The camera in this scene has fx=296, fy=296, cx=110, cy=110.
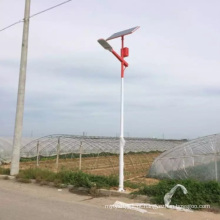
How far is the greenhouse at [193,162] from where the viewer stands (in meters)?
11.5

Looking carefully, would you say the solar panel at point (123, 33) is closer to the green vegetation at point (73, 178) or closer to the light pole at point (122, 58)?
the light pole at point (122, 58)

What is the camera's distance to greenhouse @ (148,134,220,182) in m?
11.5

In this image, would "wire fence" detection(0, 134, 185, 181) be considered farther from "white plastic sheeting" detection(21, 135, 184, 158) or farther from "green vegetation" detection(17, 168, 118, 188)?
"green vegetation" detection(17, 168, 118, 188)

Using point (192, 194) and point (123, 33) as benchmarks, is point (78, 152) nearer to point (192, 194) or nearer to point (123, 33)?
point (123, 33)

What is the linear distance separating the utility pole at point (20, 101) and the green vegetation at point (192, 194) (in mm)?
6128

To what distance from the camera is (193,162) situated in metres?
12.4

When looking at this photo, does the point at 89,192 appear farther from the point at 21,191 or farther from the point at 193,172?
the point at 193,172

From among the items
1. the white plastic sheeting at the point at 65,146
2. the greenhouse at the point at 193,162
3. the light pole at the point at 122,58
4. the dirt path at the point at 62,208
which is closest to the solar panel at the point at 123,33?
the light pole at the point at 122,58

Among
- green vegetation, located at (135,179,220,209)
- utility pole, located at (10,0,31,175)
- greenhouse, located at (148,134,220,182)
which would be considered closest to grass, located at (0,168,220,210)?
green vegetation, located at (135,179,220,209)

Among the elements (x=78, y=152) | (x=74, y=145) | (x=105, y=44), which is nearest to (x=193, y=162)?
(x=105, y=44)

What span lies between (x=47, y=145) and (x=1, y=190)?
16293 mm

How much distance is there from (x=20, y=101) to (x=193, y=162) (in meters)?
7.59

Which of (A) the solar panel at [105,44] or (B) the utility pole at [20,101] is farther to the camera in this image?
(B) the utility pole at [20,101]

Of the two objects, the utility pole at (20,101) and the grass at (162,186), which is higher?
the utility pole at (20,101)
